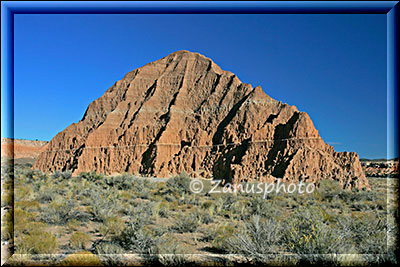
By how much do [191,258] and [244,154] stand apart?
101 feet

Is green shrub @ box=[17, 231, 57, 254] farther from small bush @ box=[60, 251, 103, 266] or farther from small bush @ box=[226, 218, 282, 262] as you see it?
small bush @ box=[226, 218, 282, 262]

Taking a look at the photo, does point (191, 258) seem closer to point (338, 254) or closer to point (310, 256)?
point (310, 256)

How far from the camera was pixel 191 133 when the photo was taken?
44.8 metres

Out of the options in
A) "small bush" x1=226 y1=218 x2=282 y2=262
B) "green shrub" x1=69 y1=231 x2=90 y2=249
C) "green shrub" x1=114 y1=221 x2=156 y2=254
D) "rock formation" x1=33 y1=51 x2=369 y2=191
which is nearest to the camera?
"small bush" x1=226 y1=218 x2=282 y2=262

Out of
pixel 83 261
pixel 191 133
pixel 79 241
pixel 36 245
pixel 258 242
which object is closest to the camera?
pixel 83 261

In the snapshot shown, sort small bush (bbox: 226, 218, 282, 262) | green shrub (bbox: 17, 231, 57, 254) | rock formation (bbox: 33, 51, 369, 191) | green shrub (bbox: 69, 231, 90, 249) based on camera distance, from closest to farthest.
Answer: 1. small bush (bbox: 226, 218, 282, 262)
2. green shrub (bbox: 17, 231, 57, 254)
3. green shrub (bbox: 69, 231, 90, 249)
4. rock formation (bbox: 33, 51, 369, 191)

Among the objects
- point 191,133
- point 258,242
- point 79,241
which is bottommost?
point 79,241

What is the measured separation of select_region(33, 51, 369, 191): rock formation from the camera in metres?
29.6

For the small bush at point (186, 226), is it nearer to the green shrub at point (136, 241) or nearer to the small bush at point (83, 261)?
the green shrub at point (136, 241)

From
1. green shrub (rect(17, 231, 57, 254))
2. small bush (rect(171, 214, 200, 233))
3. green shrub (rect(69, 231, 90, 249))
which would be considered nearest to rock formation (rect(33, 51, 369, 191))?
small bush (rect(171, 214, 200, 233))

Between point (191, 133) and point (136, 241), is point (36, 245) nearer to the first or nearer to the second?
point (136, 241)

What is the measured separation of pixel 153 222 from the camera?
830cm

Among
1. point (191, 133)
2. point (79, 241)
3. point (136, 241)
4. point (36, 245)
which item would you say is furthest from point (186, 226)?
point (191, 133)

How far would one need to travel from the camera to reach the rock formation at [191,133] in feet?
97.2
